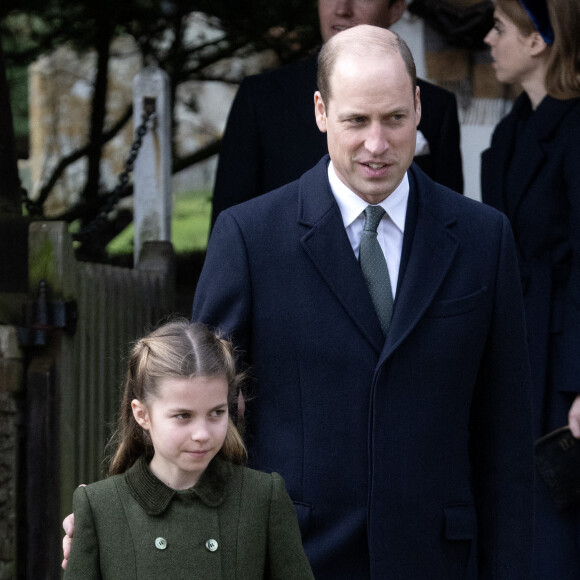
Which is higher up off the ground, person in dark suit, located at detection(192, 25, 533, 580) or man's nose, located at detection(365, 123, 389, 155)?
man's nose, located at detection(365, 123, 389, 155)

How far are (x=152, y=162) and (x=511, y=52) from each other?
2.12m

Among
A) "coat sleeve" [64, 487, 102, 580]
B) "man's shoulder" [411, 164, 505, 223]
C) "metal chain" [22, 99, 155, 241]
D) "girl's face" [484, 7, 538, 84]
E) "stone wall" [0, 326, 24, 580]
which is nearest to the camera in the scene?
"coat sleeve" [64, 487, 102, 580]

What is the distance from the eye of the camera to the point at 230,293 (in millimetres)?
2852

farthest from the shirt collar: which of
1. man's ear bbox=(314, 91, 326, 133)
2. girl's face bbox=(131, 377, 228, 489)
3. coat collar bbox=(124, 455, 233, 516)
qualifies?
coat collar bbox=(124, 455, 233, 516)

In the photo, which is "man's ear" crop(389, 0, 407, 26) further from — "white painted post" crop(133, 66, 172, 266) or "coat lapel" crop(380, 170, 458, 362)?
"white painted post" crop(133, 66, 172, 266)

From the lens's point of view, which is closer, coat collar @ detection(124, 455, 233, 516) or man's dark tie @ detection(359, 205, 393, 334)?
coat collar @ detection(124, 455, 233, 516)

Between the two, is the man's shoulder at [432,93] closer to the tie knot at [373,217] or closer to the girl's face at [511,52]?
the girl's face at [511,52]

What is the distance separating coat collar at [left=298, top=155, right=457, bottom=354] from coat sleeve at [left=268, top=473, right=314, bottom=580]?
1.34ft

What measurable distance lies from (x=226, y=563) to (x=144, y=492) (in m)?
0.21

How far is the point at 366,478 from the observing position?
9.19ft

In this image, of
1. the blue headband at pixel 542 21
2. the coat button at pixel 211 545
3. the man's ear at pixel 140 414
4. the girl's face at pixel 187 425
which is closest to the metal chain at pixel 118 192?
the blue headband at pixel 542 21

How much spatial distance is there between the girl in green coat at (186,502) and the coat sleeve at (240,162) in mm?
1519

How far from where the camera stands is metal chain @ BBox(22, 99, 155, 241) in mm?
5398

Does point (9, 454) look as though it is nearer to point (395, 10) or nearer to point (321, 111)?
point (395, 10)
